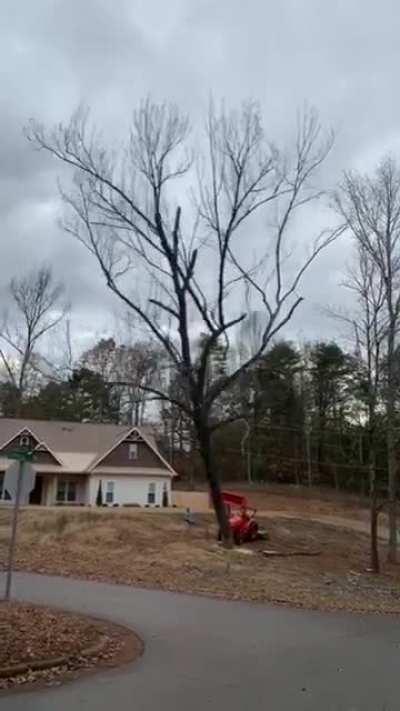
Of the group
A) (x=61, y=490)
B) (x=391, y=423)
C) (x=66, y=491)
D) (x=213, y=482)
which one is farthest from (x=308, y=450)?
(x=213, y=482)

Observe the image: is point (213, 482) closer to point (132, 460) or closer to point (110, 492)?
point (110, 492)

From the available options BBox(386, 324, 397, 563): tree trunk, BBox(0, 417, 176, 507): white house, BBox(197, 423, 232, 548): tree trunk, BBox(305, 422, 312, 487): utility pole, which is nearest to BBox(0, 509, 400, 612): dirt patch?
BBox(197, 423, 232, 548): tree trunk

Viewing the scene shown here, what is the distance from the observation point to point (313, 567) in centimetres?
2447

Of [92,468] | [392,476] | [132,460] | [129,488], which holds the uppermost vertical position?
[132,460]

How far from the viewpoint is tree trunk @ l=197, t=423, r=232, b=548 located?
26.3 m

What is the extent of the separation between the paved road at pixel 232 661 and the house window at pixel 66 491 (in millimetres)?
31091

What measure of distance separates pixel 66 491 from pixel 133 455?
15.7ft

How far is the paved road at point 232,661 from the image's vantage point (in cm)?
742

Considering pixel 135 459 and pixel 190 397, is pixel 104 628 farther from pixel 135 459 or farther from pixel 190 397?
pixel 135 459

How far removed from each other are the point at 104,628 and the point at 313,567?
14.4m

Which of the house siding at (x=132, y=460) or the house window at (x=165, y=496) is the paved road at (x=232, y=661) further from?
the house window at (x=165, y=496)

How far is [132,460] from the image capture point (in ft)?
154

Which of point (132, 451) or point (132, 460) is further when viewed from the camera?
point (132, 451)

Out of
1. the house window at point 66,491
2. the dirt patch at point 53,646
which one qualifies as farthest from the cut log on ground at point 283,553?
the house window at point 66,491
